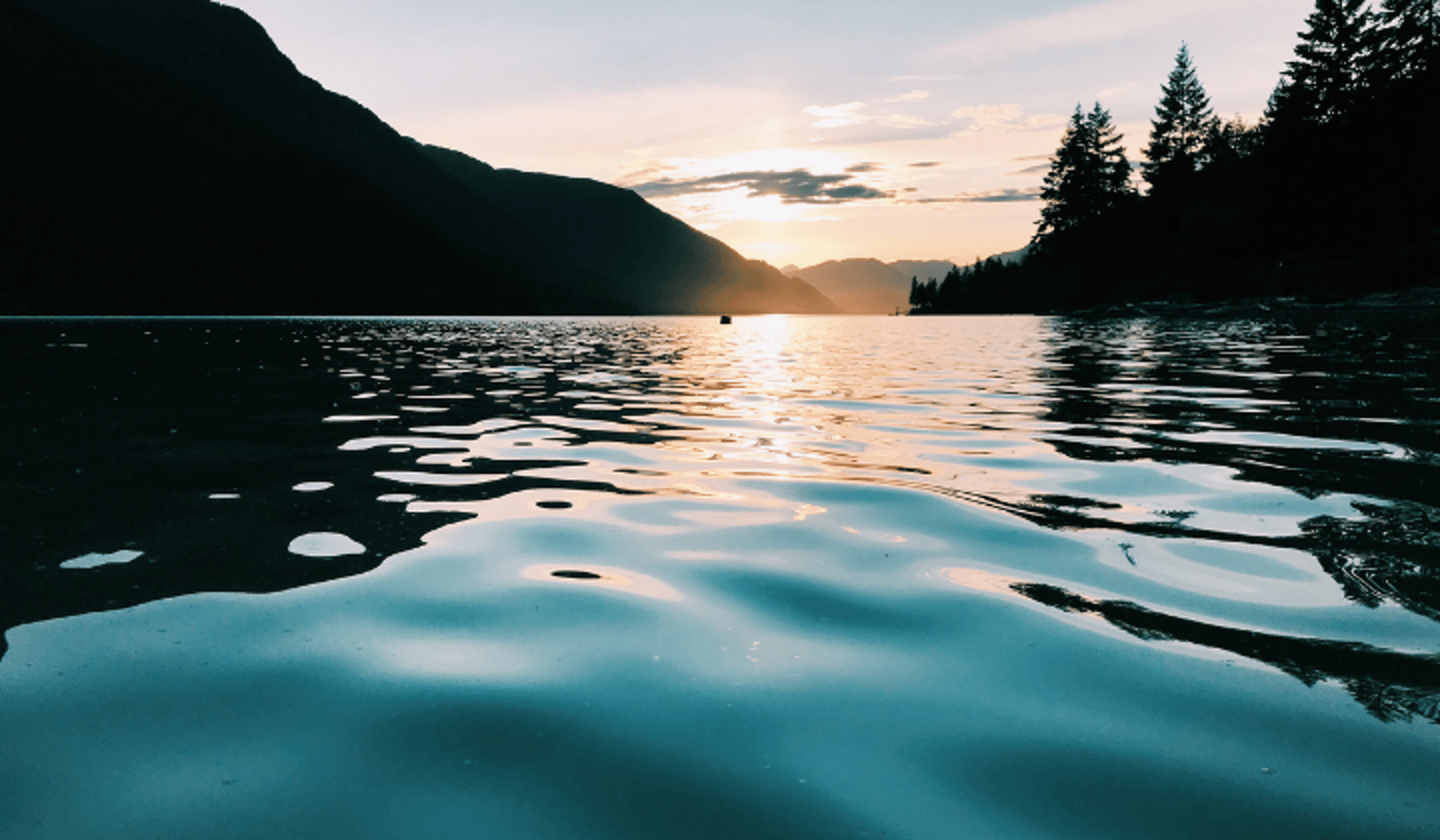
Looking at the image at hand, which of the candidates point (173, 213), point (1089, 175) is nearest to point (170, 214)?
point (173, 213)

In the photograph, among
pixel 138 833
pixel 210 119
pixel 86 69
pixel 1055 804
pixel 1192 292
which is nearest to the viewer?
pixel 138 833

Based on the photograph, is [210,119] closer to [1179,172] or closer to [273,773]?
[1179,172]

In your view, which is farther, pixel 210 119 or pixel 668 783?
pixel 210 119

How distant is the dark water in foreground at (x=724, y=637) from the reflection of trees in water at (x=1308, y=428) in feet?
0.18

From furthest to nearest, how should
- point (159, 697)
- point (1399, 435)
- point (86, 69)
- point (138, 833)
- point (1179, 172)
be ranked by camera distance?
A: point (86, 69) → point (1179, 172) → point (1399, 435) → point (159, 697) → point (138, 833)

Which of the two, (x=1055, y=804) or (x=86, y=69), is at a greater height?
(x=86, y=69)

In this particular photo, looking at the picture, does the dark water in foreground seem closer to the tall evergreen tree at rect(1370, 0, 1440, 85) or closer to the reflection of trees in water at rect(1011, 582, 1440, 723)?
the reflection of trees in water at rect(1011, 582, 1440, 723)

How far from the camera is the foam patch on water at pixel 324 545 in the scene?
4.01 m

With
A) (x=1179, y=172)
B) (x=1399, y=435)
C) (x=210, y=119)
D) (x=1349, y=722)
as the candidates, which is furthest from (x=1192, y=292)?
(x=210, y=119)

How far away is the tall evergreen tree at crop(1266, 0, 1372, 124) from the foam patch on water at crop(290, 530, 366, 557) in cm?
7256

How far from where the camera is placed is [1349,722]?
224 centimetres

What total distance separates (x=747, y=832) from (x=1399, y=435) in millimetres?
8027

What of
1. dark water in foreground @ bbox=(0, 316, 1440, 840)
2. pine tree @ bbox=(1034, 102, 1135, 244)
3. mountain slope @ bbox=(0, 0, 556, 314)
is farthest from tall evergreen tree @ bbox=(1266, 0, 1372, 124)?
mountain slope @ bbox=(0, 0, 556, 314)

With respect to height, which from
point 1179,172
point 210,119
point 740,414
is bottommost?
point 740,414
